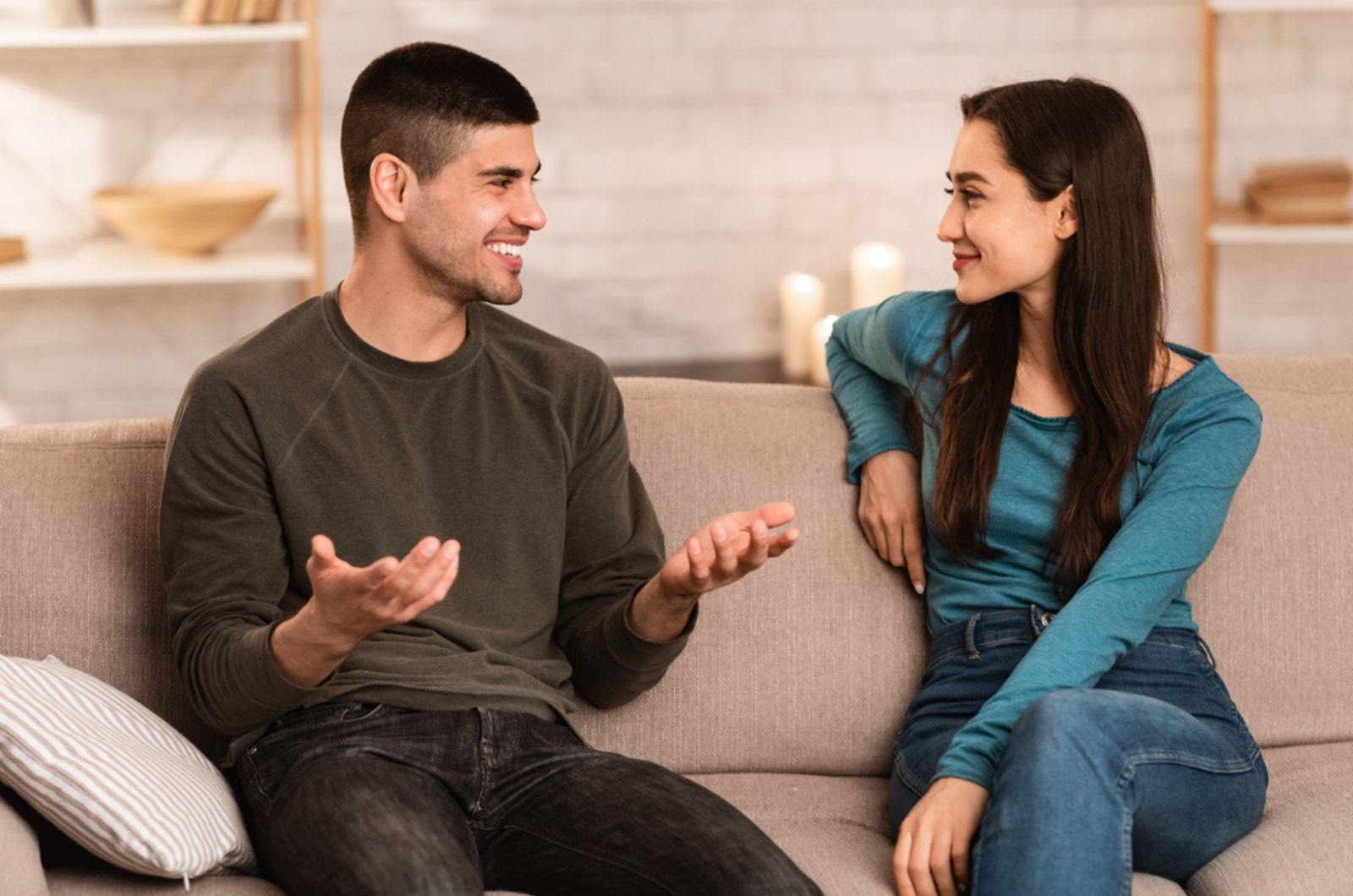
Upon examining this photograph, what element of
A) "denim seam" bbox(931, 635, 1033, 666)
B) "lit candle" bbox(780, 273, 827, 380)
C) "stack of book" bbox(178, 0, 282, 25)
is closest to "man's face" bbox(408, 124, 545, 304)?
"denim seam" bbox(931, 635, 1033, 666)

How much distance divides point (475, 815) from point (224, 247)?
234cm

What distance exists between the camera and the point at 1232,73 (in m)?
3.99

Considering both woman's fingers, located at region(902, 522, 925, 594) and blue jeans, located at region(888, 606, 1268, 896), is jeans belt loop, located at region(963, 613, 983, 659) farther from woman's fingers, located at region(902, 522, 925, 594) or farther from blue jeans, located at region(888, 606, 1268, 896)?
woman's fingers, located at region(902, 522, 925, 594)

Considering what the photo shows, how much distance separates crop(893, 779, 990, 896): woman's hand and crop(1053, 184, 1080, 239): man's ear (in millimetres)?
657

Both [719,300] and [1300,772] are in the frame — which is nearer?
[1300,772]

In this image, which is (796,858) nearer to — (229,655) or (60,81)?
(229,655)

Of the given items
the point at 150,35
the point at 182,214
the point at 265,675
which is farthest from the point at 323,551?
the point at 150,35

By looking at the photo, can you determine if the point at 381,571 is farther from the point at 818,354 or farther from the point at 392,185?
the point at 818,354

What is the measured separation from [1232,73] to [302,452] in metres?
3.02

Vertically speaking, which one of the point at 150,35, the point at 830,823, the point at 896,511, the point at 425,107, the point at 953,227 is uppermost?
the point at 150,35

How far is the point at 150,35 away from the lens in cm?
334

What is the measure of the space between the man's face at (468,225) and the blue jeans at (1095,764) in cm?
69

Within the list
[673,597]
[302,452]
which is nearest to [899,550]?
[673,597]

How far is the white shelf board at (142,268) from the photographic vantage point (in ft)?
11.0
